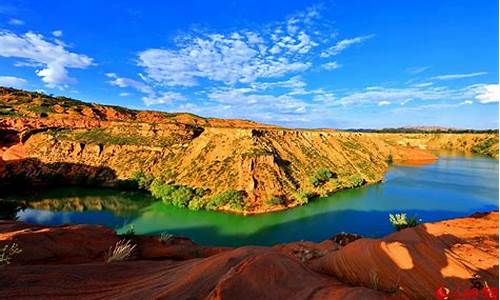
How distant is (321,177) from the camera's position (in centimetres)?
4856

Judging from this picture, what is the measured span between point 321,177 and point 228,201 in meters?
16.7

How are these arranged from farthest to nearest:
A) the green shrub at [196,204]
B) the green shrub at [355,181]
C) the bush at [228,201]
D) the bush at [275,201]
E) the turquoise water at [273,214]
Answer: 1. the green shrub at [355,181]
2. the bush at [275,201]
3. the green shrub at [196,204]
4. the bush at [228,201]
5. the turquoise water at [273,214]

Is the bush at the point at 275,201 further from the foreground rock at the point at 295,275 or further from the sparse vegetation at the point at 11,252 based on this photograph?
the sparse vegetation at the point at 11,252

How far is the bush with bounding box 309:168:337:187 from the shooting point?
46294 millimetres

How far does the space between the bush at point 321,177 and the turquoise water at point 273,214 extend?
2.97 meters

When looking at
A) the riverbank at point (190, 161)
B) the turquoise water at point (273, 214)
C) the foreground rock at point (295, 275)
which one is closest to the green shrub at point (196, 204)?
the riverbank at point (190, 161)

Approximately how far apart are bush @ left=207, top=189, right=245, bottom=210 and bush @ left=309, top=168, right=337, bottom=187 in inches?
486

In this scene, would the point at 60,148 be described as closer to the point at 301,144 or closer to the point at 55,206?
the point at 55,206

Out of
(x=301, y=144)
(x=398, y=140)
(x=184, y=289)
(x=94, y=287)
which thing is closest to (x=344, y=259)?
(x=184, y=289)

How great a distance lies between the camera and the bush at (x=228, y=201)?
37.0 m

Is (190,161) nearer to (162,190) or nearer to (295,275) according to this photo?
(162,190)

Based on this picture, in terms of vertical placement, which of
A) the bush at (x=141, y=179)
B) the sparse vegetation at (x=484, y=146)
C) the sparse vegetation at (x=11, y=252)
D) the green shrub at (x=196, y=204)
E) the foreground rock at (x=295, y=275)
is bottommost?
the green shrub at (x=196, y=204)

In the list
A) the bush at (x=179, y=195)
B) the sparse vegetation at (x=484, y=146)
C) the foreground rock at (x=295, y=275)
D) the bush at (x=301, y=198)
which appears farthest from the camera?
the sparse vegetation at (x=484, y=146)

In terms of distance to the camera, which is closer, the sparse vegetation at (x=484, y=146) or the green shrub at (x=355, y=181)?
the green shrub at (x=355, y=181)
